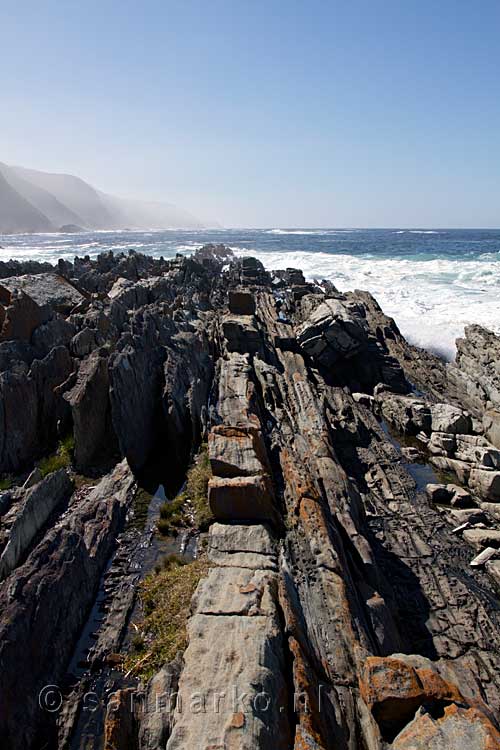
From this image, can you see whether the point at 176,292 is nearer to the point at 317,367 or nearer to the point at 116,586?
the point at 317,367

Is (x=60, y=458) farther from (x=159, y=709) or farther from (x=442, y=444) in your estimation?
(x=442, y=444)

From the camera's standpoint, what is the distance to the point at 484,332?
86.7 ft

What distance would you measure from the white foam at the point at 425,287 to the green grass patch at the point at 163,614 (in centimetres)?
2941

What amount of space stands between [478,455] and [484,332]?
12457mm

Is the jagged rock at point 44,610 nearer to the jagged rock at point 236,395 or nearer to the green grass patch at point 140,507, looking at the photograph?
the green grass patch at point 140,507

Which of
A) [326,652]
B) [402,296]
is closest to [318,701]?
[326,652]

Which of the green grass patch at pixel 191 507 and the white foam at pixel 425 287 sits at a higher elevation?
the white foam at pixel 425 287

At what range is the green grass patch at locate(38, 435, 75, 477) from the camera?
12922 millimetres

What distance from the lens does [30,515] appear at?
972 cm

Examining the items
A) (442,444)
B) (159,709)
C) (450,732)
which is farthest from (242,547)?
(442,444)

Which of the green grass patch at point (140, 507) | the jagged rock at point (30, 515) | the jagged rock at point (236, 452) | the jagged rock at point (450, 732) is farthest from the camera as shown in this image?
the green grass patch at point (140, 507)

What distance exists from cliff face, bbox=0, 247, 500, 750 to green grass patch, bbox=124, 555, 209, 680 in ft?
1.26

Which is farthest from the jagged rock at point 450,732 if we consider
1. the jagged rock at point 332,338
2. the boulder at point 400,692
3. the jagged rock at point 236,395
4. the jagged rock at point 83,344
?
the jagged rock at point 332,338

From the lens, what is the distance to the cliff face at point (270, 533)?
5.66 metres
